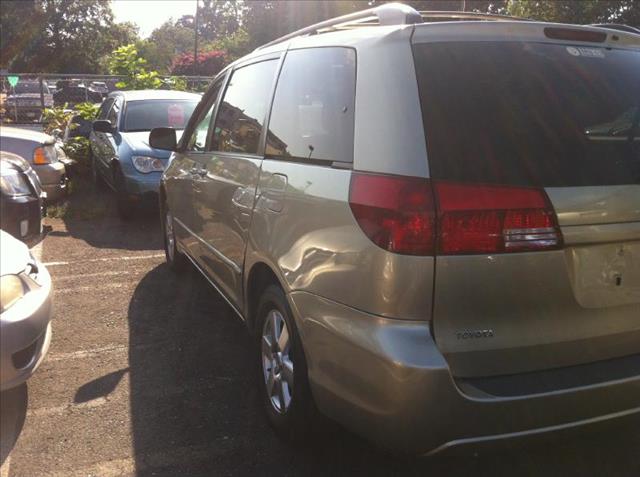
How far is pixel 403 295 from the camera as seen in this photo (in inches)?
82.1

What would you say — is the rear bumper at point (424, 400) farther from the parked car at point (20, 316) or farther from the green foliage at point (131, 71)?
the green foliage at point (131, 71)

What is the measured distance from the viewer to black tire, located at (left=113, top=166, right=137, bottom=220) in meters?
8.04

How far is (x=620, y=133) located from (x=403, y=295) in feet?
3.84

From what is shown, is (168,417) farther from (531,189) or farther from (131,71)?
(131,71)

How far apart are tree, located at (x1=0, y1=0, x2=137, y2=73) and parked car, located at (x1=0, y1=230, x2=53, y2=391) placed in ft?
142

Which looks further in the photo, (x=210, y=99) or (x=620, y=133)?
(x=210, y=99)

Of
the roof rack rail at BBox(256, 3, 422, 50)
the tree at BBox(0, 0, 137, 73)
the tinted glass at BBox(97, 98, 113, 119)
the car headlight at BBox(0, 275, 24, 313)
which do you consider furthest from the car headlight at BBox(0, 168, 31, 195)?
the tree at BBox(0, 0, 137, 73)

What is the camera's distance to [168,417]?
325 centimetres

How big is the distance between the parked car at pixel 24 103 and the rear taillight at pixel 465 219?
649 inches

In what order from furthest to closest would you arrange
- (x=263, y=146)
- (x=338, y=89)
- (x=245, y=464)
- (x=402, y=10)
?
1. (x=263, y=146)
2. (x=245, y=464)
3. (x=338, y=89)
4. (x=402, y=10)

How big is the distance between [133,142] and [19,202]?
3.04 meters

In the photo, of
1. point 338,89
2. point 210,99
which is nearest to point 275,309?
point 338,89

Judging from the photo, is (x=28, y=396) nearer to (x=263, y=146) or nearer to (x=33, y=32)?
(x=263, y=146)

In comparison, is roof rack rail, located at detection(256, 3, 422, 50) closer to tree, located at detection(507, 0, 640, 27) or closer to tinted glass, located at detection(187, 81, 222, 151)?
tinted glass, located at detection(187, 81, 222, 151)
